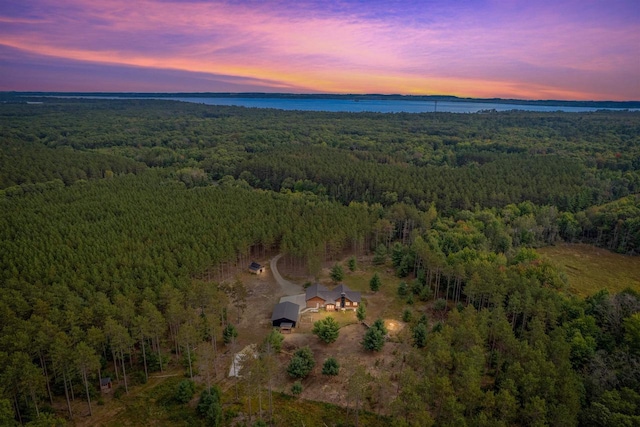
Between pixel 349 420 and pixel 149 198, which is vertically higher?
pixel 149 198

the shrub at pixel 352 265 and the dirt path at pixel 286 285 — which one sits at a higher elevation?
the shrub at pixel 352 265

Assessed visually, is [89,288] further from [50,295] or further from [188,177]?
[188,177]

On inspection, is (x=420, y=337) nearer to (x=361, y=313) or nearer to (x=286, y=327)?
(x=361, y=313)

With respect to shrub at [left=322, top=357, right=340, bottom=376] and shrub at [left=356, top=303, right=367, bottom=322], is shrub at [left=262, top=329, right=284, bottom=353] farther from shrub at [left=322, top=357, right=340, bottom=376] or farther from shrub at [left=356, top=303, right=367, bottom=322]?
shrub at [left=356, top=303, right=367, bottom=322]

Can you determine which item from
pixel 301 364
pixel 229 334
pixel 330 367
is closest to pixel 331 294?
pixel 330 367

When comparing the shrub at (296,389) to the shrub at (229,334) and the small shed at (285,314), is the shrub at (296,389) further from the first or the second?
the shrub at (229,334)

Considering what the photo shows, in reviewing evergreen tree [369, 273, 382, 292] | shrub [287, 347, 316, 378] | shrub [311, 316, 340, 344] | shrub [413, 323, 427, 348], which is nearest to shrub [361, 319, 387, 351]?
shrub [311, 316, 340, 344]

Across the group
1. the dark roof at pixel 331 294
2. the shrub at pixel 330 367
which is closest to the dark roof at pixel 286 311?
the dark roof at pixel 331 294

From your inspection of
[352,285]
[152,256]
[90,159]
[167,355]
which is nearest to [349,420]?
[167,355]
